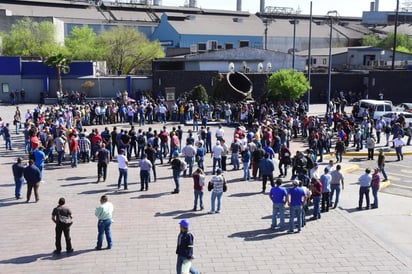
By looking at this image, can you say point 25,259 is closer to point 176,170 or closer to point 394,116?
point 176,170

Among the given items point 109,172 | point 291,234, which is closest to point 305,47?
point 109,172

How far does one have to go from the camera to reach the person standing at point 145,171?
17.1m

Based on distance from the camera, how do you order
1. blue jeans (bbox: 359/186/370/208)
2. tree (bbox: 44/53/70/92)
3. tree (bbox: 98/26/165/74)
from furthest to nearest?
tree (bbox: 98/26/165/74)
tree (bbox: 44/53/70/92)
blue jeans (bbox: 359/186/370/208)

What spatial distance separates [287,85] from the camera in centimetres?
3469

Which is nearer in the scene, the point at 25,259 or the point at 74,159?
the point at 25,259

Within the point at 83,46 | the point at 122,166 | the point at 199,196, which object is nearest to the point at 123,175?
the point at 122,166

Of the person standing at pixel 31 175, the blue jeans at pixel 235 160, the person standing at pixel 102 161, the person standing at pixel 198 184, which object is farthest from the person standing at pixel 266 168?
the person standing at pixel 31 175

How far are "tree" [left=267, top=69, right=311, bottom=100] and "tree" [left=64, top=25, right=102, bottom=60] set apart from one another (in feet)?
86.4

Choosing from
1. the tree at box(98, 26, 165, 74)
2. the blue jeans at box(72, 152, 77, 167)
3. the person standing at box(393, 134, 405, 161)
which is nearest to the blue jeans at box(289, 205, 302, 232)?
the blue jeans at box(72, 152, 77, 167)

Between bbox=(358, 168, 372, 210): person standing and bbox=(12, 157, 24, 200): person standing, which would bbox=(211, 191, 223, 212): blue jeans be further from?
bbox=(12, 157, 24, 200): person standing

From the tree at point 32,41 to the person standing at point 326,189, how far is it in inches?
1789

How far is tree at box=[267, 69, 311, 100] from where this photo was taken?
34.8m

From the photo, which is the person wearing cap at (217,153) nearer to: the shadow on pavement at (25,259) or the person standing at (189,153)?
the person standing at (189,153)

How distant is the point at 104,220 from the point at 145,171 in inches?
198
